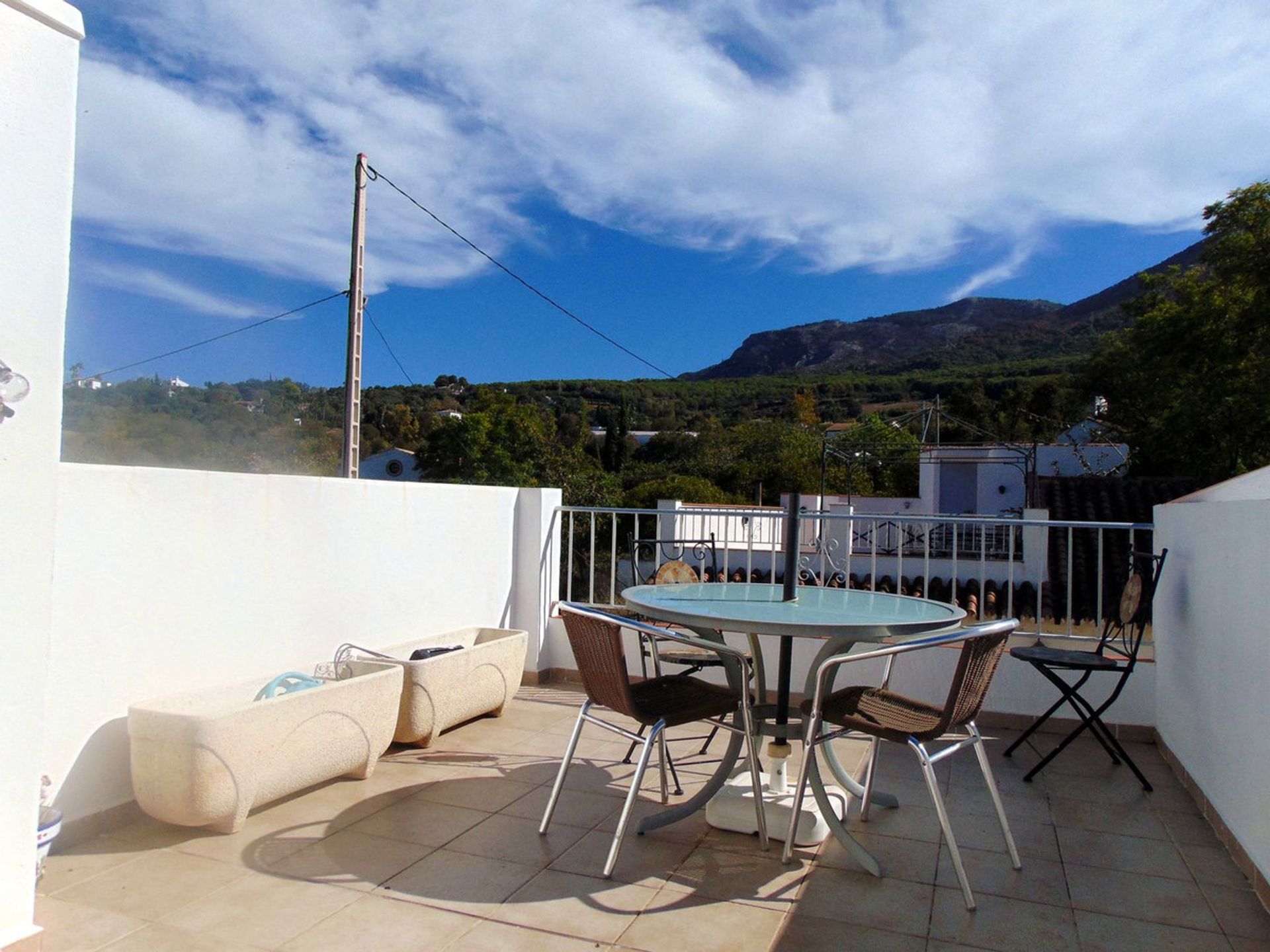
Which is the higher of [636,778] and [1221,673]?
[1221,673]

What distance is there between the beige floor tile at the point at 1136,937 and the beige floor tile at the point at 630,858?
3.78 feet

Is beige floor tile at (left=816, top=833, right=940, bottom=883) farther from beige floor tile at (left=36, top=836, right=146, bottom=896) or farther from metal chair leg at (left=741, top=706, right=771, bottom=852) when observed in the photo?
beige floor tile at (left=36, top=836, right=146, bottom=896)

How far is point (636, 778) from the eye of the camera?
2629mm

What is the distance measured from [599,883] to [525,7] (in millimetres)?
7744

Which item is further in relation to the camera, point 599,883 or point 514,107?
point 514,107

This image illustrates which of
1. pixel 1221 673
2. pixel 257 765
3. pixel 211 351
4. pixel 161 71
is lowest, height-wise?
pixel 257 765

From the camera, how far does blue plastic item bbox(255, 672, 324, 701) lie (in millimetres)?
3299

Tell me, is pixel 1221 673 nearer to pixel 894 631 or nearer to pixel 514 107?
pixel 894 631

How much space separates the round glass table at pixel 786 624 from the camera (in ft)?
8.59

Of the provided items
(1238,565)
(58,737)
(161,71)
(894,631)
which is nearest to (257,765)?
(58,737)

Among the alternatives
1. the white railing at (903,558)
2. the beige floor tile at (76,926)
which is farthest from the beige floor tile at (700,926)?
the white railing at (903,558)

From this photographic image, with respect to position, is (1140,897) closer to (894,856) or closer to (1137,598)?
(894,856)

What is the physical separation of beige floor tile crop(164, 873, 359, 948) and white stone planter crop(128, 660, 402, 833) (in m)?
0.32

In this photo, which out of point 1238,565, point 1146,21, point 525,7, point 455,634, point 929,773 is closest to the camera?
point 929,773
